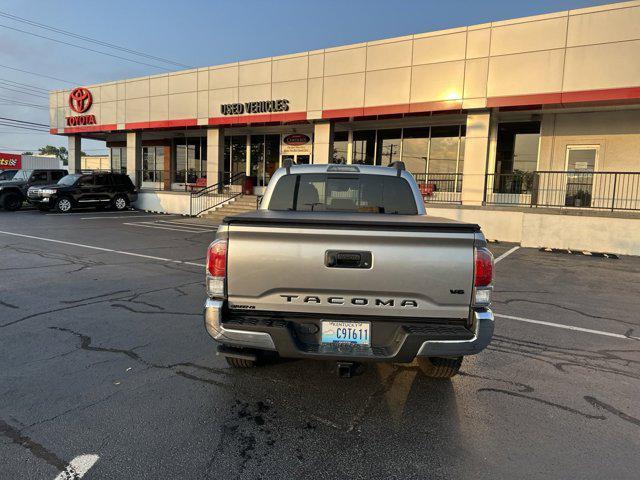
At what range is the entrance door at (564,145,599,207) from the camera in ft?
49.9

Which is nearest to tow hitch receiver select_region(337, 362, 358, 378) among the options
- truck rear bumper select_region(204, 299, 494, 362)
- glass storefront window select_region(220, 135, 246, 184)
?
truck rear bumper select_region(204, 299, 494, 362)

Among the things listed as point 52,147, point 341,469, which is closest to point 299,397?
point 341,469

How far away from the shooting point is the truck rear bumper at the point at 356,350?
3078 mm

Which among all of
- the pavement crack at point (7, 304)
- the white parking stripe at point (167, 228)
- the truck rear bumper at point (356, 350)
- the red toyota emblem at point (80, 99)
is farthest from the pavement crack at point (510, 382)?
the red toyota emblem at point (80, 99)

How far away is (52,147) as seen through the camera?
486ft

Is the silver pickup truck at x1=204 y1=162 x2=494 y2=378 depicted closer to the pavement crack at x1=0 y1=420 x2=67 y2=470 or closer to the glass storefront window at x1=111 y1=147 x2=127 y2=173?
the pavement crack at x1=0 y1=420 x2=67 y2=470

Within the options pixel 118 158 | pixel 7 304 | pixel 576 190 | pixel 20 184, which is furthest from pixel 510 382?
pixel 118 158

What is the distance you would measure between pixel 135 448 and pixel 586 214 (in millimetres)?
14047

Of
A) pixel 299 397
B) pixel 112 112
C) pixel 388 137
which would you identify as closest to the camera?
pixel 299 397

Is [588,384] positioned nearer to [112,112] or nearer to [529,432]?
[529,432]

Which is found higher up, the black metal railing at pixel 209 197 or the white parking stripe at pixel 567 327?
the black metal railing at pixel 209 197

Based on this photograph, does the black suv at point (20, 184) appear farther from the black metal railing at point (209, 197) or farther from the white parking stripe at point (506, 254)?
the white parking stripe at point (506, 254)

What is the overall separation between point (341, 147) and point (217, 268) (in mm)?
19239

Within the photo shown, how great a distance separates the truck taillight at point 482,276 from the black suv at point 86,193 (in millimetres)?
22639
